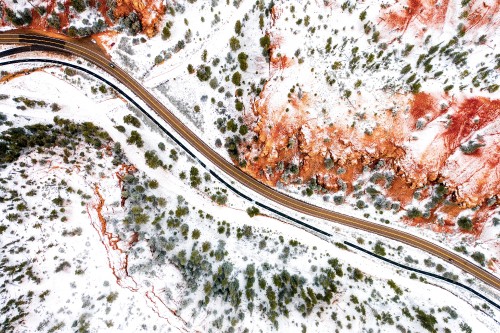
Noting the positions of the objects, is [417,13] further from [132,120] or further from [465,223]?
[132,120]

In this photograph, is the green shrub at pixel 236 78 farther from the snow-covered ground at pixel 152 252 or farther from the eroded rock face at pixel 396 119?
the snow-covered ground at pixel 152 252

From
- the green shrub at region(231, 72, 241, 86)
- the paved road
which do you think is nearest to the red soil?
the green shrub at region(231, 72, 241, 86)

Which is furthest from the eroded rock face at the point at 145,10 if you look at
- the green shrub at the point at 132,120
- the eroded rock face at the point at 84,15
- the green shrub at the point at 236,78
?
the green shrub at the point at 236,78

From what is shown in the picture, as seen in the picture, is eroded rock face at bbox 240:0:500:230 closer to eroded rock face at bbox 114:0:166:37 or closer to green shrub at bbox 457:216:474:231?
green shrub at bbox 457:216:474:231

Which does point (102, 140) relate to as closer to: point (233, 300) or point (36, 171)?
point (36, 171)

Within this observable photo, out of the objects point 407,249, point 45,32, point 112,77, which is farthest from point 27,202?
point 407,249

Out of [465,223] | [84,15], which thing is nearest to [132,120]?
[84,15]
